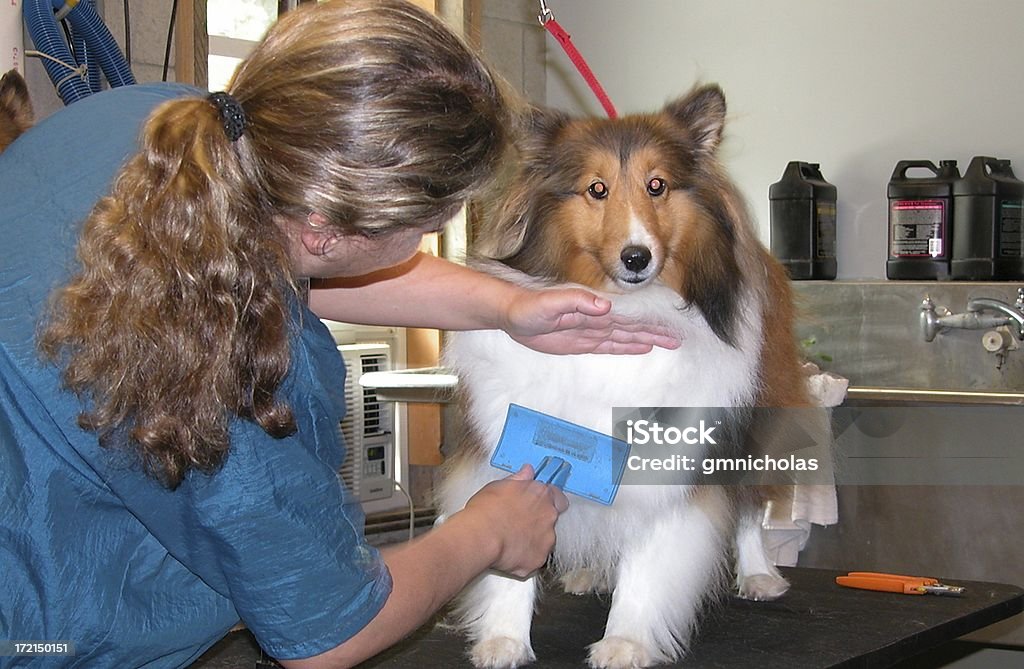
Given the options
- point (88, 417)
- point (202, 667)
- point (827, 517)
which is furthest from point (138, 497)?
point (827, 517)

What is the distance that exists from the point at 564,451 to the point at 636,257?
16.0 inches

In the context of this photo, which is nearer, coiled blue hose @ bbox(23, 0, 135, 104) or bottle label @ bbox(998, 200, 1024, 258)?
coiled blue hose @ bbox(23, 0, 135, 104)

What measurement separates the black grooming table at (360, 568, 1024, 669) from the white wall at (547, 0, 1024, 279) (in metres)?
1.98

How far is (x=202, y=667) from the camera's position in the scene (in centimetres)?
164

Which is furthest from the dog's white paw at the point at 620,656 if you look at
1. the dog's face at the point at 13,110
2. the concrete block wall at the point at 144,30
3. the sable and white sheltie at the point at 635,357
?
the concrete block wall at the point at 144,30

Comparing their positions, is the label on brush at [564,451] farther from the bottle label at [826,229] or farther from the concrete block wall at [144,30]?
the bottle label at [826,229]

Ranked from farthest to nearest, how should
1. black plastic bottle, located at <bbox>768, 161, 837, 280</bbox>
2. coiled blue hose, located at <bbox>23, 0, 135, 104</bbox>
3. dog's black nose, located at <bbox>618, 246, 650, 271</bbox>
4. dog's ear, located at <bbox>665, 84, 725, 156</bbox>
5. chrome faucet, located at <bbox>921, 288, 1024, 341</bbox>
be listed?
black plastic bottle, located at <bbox>768, 161, 837, 280</bbox> → chrome faucet, located at <bbox>921, 288, 1024, 341</bbox> → coiled blue hose, located at <bbox>23, 0, 135, 104</bbox> → dog's ear, located at <bbox>665, 84, 725, 156</bbox> → dog's black nose, located at <bbox>618, 246, 650, 271</bbox>

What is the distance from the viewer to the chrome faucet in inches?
126

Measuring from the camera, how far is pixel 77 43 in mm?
2686

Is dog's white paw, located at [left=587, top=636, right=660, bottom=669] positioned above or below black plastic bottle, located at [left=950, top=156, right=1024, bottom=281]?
below

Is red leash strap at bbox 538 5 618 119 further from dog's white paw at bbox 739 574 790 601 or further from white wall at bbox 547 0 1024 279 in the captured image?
white wall at bbox 547 0 1024 279

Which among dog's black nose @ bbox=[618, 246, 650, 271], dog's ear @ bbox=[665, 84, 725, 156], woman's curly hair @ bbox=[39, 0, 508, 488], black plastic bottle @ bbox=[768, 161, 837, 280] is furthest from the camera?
black plastic bottle @ bbox=[768, 161, 837, 280]

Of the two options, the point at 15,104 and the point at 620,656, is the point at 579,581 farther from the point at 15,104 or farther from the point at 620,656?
the point at 15,104

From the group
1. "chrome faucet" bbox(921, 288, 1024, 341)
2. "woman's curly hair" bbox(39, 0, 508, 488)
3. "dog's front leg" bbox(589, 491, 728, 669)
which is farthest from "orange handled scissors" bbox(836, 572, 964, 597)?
"chrome faucet" bbox(921, 288, 1024, 341)
